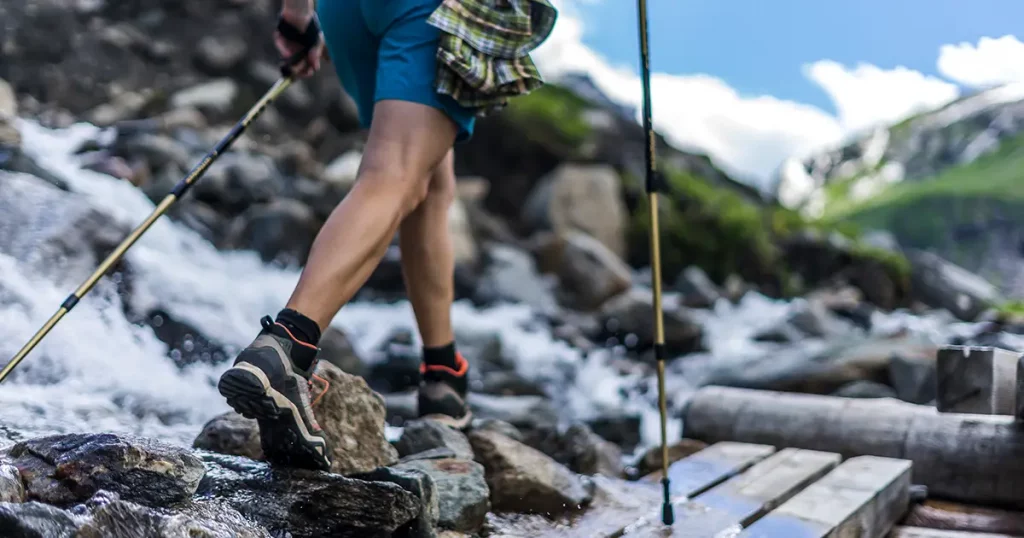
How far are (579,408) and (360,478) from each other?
4031 millimetres

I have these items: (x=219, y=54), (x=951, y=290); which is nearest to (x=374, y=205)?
(x=219, y=54)

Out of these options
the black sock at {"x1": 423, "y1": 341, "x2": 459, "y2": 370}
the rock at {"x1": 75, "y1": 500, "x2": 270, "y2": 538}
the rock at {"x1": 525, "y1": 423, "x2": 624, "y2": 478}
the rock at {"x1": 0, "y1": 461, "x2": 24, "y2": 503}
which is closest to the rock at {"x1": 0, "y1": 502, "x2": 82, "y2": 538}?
the rock at {"x1": 75, "y1": 500, "x2": 270, "y2": 538}

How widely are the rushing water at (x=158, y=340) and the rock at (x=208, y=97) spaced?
203 cm

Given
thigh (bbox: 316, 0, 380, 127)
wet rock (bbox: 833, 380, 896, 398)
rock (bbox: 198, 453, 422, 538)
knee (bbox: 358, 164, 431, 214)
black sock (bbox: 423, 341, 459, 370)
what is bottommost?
rock (bbox: 198, 453, 422, 538)

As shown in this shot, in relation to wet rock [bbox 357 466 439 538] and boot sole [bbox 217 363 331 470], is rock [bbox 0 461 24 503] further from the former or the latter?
wet rock [bbox 357 466 439 538]

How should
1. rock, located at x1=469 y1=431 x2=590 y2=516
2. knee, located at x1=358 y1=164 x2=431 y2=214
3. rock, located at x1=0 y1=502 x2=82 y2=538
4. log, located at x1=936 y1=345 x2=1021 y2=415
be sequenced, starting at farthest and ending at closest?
log, located at x1=936 y1=345 x2=1021 y2=415
rock, located at x1=469 y1=431 x2=590 y2=516
knee, located at x1=358 y1=164 x2=431 y2=214
rock, located at x1=0 y1=502 x2=82 y2=538

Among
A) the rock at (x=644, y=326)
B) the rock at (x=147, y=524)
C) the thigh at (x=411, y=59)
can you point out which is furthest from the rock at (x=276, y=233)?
the rock at (x=147, y=524)

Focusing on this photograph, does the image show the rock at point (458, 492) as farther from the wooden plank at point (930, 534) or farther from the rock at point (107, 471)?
the wooden plank at point (930, 534)

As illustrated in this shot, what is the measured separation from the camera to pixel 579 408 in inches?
231

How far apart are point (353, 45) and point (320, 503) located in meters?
1.38

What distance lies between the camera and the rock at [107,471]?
5.25 feet

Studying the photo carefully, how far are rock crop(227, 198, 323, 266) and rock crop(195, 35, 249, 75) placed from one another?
5.00 m

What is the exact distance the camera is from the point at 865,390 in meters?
5.18

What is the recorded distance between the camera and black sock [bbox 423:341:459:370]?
284 centimetres
